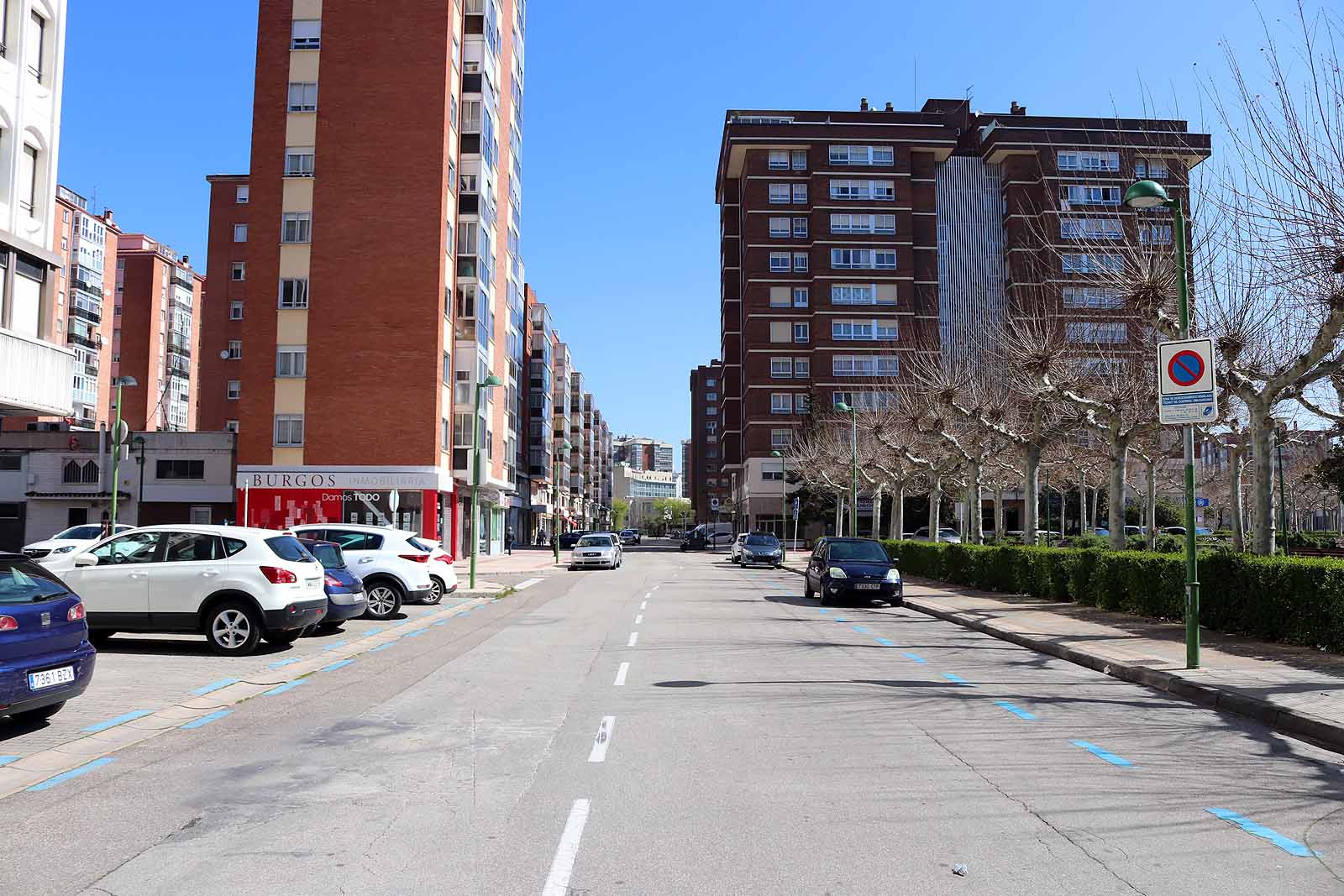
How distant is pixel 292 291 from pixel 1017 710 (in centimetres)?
4109

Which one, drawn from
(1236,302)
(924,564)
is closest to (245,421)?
(924,564)

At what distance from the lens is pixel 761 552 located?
47406mm

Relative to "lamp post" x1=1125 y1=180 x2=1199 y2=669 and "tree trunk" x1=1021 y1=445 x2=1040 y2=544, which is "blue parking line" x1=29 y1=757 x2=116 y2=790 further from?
"tree trunk" x1=1021 y1=445 x2=1040 y2=544

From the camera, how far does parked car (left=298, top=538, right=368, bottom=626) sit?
49.9 ft

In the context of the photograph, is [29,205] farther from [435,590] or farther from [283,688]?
[283,688]

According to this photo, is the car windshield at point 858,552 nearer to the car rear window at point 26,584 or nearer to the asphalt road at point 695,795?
the asphalt road at point 695,795

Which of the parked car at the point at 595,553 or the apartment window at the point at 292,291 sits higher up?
the apartment window at the point at 292,291

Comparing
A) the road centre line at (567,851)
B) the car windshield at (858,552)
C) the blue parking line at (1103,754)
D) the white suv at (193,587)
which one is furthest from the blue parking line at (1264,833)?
the car windshield at (858,552)

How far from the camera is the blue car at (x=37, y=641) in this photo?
7320mm

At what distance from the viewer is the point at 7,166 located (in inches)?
815

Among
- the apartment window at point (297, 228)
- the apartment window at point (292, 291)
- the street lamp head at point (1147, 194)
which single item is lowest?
the street lamp head at point (1147, 194)

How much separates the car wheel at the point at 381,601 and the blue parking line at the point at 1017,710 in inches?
500

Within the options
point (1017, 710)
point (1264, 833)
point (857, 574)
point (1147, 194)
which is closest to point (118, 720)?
point (1017, 710)

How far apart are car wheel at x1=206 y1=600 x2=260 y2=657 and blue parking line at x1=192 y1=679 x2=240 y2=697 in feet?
6.48
